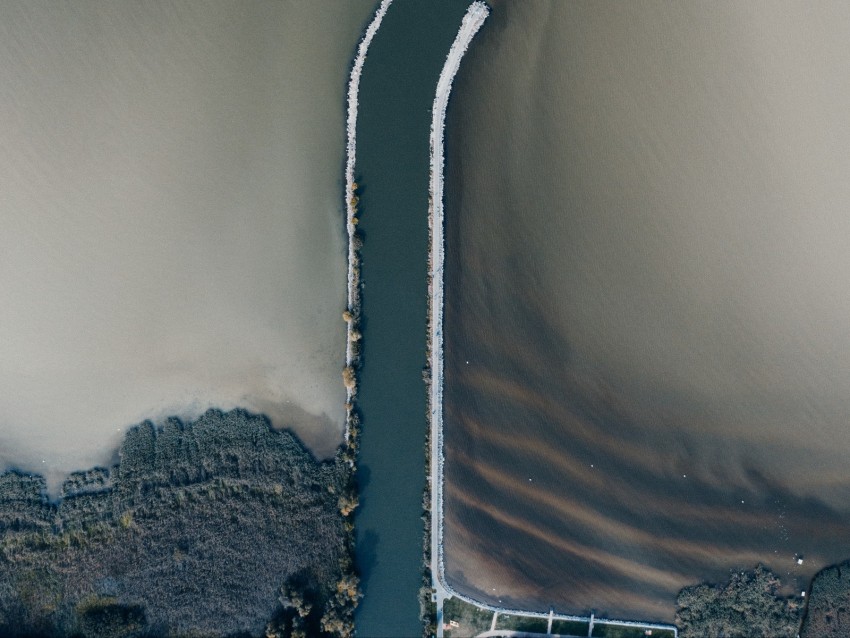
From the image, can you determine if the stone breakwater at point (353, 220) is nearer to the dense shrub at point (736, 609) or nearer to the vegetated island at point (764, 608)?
the dense shrub at point (736, 609)

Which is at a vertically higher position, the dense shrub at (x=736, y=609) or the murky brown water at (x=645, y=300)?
the murky brown water at (x=645, y=300)

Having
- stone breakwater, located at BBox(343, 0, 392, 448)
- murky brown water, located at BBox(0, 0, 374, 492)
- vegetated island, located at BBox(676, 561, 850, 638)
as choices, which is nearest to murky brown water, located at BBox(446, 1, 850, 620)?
vegetated island, located at BBox(676, 561, 850, 638)

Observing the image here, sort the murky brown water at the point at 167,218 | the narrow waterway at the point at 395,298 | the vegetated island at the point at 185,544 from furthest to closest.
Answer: the narrow waterway at the point at 395,298, the murky brown water at the point at 167,218, the vegetated island at the point at 185,544

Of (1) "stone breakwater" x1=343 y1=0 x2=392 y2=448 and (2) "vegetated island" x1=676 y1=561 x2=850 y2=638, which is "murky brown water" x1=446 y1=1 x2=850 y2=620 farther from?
(1) "stone breakwater" x1=343 y1=0 x2=392 y2=448

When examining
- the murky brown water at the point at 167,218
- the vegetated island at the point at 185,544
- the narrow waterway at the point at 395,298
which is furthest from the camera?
the narrow waterway at the point at 395,298

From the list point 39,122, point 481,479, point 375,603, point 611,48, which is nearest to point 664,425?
point 481,479

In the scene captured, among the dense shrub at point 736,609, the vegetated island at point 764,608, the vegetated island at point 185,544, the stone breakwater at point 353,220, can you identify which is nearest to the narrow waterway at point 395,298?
the stone breakwater at point 353,220

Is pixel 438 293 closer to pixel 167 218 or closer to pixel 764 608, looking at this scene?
pixel 167 218
